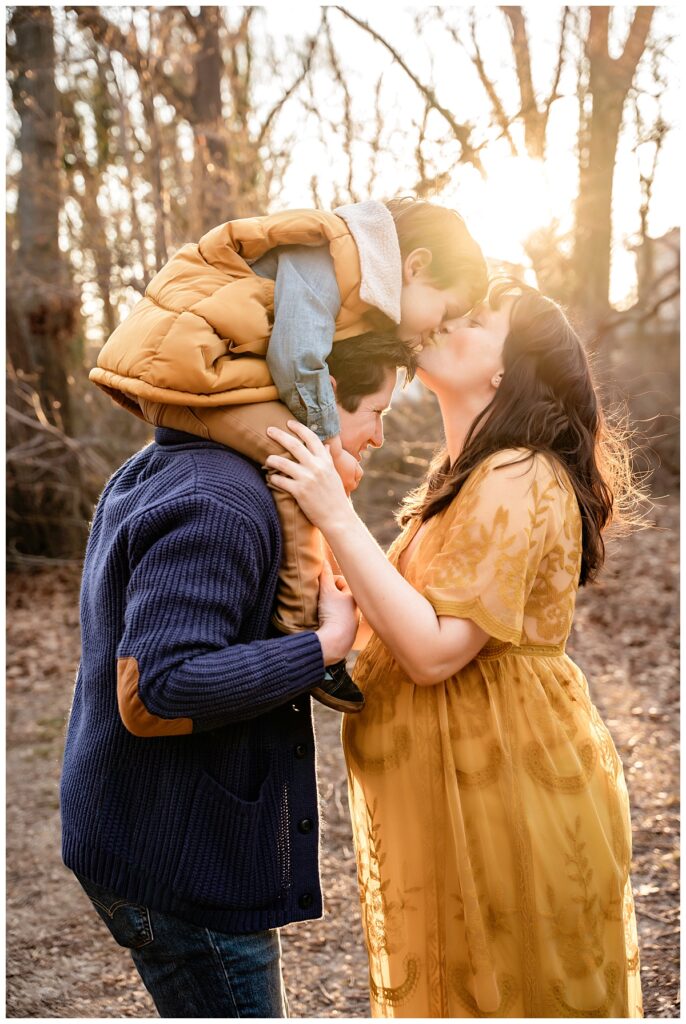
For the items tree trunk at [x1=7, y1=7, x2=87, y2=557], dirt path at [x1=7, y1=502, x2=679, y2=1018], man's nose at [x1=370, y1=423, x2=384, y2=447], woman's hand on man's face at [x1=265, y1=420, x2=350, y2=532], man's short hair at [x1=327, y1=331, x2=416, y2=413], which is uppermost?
tree trunk at [x1=7, y1=7, x2=87, y2=557]

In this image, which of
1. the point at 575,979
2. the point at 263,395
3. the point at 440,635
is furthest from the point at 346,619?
the point at 575,979

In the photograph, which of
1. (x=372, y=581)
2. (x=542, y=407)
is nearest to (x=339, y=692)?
(x=372, y=581)

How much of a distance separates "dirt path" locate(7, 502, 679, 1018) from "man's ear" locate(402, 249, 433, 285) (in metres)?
2.66

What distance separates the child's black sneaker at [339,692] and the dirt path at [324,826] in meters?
1.85

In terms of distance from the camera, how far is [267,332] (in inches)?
67.5

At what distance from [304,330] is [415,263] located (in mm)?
407

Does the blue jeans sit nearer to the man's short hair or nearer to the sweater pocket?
the sweater pocket

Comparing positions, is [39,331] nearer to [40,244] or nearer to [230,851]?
[40,244]

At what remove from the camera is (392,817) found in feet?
6.66

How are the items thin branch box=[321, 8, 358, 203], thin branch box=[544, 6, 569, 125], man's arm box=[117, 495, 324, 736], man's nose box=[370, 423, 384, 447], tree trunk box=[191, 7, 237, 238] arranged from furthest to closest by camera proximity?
1. thin branch box=[544, 6, 569, 125]
2. tree trunk box=[191, 7, 237, 238]
3. thin branch box=[321, 8, 358, 203]
4. man's nose box=[370, 423, 384, 447]
5. man's arm box=[117, 495, 324, 736]

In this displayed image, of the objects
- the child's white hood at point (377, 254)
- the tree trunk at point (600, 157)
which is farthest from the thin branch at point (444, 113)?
the child's white hood at point (377, 254)

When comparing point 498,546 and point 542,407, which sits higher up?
point 542,407

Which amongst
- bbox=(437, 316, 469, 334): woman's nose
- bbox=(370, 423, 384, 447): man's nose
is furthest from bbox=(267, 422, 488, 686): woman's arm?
bbox=(437, 316, 469, 334): woman's nose

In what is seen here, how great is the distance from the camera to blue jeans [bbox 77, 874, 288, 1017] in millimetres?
1670
